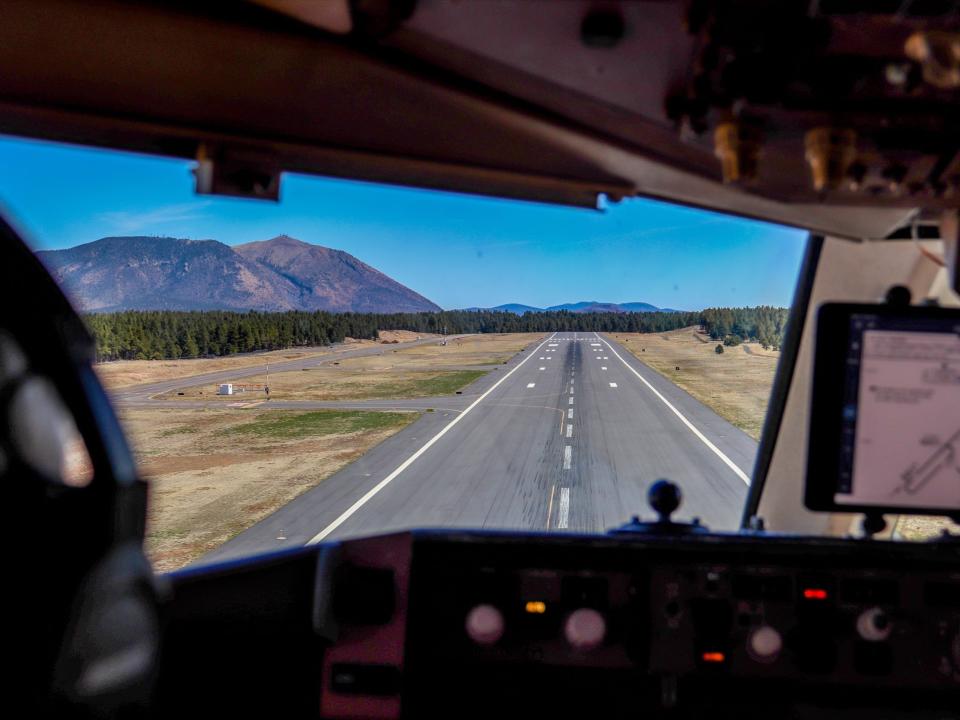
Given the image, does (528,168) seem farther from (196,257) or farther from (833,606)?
(196,257)

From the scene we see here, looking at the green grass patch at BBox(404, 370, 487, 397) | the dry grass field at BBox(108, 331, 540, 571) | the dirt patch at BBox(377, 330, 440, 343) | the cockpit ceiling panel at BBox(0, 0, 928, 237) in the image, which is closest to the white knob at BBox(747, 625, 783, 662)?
the cockpit ceiling panel at BBox(0, 0, 928, 237)

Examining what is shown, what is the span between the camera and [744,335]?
2760mm

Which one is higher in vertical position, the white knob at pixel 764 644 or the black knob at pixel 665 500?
the black knob at pixel 665 500

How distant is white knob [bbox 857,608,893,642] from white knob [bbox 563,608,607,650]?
61cm

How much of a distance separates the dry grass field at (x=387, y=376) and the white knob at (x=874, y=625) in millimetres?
3642

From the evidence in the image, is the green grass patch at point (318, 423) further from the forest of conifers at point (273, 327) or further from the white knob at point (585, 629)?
the white knob at point (585, 629)

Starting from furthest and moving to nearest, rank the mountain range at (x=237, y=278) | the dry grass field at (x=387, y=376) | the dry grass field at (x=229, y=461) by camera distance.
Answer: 1. the dry grass field at (x=387, y=376)
2. the dry grass field at (x=229, y=461)
3. the mountain range at (x=237, y=278)

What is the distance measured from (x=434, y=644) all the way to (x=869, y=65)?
1.54 m

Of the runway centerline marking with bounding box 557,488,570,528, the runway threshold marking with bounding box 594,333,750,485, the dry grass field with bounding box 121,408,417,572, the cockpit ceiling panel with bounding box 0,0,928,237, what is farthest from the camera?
the runway threshold marking with bounding box 594,333,750,485

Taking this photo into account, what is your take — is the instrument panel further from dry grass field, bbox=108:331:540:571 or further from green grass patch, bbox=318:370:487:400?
green grass patch, bbox=318:370:487:400

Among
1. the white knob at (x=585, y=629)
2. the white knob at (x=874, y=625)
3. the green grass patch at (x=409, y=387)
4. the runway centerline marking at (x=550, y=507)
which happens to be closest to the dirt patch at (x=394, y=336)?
the runway centerline marking at (x=550, y=507)

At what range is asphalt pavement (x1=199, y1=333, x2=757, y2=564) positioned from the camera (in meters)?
3.69

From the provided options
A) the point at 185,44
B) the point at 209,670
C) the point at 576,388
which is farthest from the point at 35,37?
the point at 576,388

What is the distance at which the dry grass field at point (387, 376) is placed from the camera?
7.24 metres
